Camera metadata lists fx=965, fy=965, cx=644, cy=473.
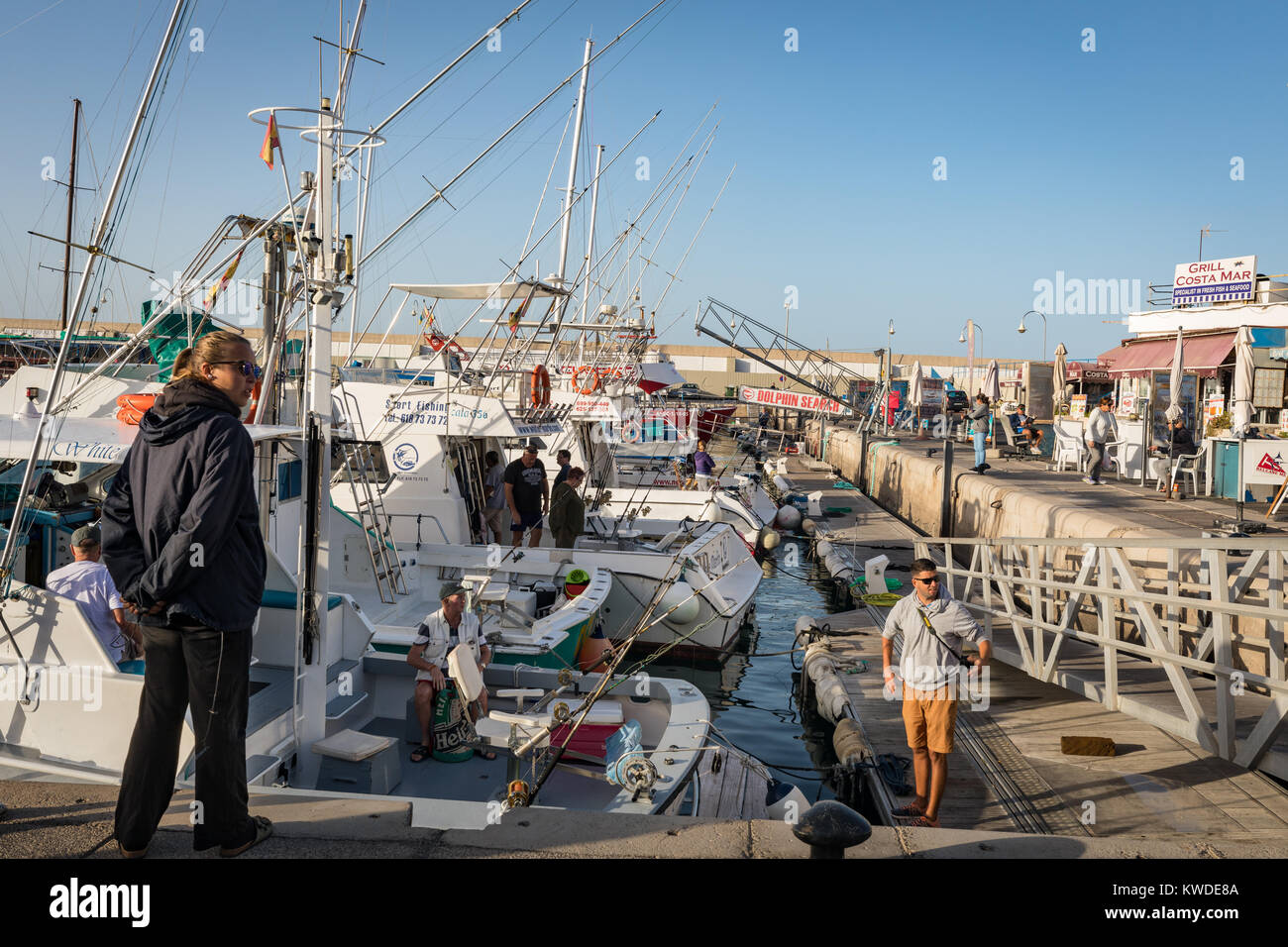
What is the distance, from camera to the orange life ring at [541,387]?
44.9ft

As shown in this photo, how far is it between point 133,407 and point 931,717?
576cm

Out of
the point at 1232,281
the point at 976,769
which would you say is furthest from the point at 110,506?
the point at 1232,281

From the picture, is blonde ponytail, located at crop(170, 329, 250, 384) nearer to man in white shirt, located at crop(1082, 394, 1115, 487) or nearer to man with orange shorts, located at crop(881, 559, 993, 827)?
man with orange shorts, located at crop(881, 559, 993, 827)

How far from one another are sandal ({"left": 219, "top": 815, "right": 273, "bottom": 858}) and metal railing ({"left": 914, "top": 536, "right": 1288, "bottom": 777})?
5.73 metres

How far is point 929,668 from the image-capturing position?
6.22 metres

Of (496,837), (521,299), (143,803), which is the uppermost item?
(521,299)

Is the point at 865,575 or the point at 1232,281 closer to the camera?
the point at 865,575

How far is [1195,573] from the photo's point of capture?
9.77 meters

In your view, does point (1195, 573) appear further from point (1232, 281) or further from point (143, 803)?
point (1232, 281)

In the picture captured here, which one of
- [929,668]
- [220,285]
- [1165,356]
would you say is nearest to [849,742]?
[929,668]

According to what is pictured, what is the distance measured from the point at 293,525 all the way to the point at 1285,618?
768cm

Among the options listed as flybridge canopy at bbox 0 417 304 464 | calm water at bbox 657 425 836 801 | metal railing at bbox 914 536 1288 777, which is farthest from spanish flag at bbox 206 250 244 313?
metal railing at bbox 914 536 1288 777

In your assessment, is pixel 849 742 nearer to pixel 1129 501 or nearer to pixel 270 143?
pixel 270 143

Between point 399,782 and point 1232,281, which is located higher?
point 1232,281
